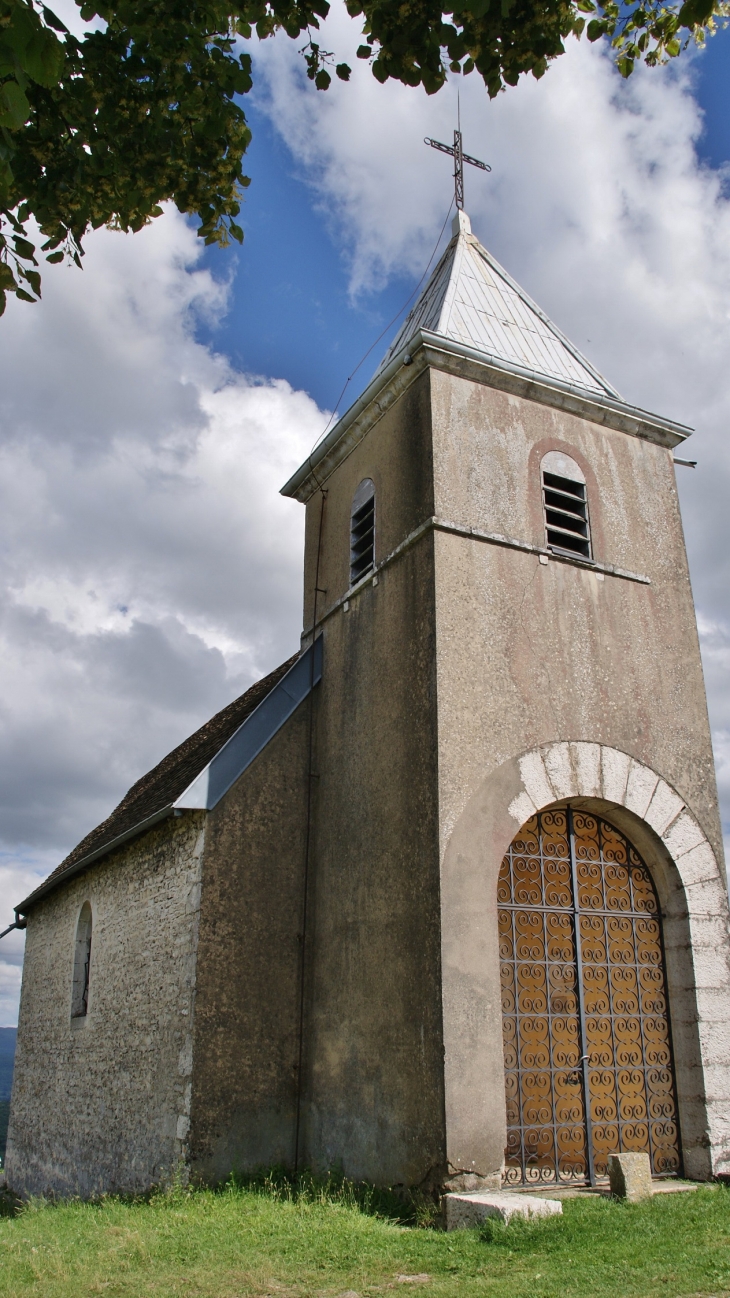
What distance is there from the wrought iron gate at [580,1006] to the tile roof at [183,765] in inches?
141

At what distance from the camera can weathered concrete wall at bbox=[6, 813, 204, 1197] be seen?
866 cm

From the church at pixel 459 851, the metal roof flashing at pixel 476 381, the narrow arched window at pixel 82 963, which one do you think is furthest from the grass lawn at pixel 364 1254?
the metal roof flashing at pixel 476 381

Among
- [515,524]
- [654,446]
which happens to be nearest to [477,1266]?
[515,524]

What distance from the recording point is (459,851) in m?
7.37

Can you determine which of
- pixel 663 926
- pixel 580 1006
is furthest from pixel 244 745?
pixel 663 926

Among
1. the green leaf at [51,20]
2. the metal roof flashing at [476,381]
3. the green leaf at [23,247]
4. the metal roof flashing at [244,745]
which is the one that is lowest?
the metal roof flashing at [244,745]

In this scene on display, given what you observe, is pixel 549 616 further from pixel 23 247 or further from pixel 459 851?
pixel 23 247

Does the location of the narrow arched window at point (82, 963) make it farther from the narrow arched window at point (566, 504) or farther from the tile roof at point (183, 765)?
the narrow arched window at point (566, 504)

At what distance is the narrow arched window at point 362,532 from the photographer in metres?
9.92

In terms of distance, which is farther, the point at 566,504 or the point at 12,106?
the point at 566,504

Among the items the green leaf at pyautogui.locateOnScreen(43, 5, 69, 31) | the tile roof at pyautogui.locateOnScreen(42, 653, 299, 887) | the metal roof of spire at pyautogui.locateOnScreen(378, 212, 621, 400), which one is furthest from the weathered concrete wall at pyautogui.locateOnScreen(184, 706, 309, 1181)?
the green leaf at pyautogui.locateOnScreen(43, 5, 69, 31)

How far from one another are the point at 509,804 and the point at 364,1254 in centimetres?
337

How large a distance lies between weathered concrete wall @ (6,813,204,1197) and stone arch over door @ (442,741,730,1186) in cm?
271

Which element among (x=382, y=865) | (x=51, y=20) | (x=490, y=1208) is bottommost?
(x=490, y=1208)
